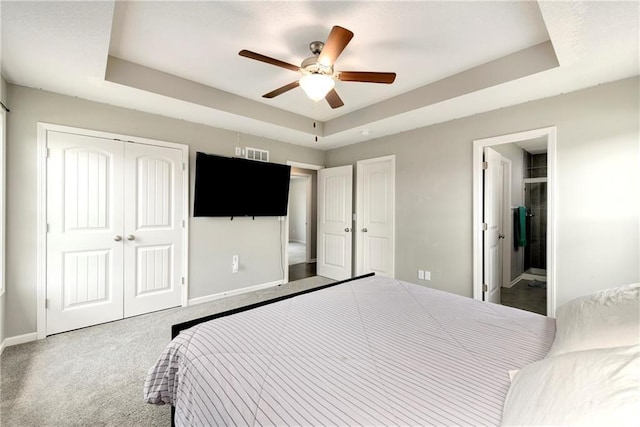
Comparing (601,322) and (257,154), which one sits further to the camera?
(257,154)

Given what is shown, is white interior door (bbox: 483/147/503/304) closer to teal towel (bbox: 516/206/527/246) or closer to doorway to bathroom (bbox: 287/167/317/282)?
teal towel (bbox: 516/206/527/246)

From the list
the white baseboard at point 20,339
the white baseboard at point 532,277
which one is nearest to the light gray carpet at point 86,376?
the white baseboard at point 20,339

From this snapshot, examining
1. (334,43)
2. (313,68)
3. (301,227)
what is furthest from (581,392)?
(301,227)

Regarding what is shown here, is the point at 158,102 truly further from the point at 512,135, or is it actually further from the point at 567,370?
the point at 512,135

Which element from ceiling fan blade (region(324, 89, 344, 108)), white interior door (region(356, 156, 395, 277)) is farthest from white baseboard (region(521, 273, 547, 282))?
ceiling fan blade (region(324, 89, 344, 108))

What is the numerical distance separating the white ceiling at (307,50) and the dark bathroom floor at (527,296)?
2543 mm

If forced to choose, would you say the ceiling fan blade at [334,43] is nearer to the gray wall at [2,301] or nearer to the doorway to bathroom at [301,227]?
the gray wall at [2,301]

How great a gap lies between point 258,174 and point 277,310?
2.64 m

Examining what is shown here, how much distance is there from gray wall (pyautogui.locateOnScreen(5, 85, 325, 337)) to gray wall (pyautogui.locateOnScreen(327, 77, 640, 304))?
7.97 ft

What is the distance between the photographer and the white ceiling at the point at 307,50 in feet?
5.57

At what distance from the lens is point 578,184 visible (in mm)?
2480

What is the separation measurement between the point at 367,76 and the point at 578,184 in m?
2.24

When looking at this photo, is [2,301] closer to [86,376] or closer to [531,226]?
[86,376]

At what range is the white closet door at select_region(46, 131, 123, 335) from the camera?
8.52 feet
